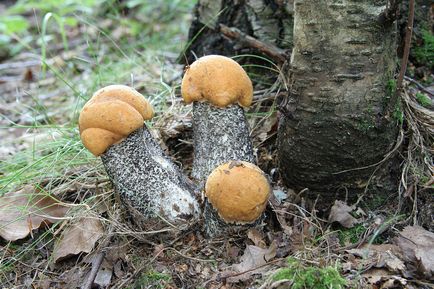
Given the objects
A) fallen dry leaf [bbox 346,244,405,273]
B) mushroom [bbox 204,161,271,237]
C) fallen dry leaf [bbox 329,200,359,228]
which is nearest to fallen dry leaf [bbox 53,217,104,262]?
mushroom [bbox 204,161,271,237]

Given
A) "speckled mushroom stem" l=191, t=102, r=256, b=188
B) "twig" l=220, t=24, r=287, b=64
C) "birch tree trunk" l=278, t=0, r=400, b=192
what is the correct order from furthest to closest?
"twig" l=220, t=24, r=287, b=64 < "speckled mushroom stem" l=191, t=102, r=256, b=188 < "birch tree trunk" l=278, t=0, r=400, b=192

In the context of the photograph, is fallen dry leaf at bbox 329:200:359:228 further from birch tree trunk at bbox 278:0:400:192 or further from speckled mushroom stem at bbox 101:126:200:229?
speckled mushroom stem at bbox 101:126:200:229

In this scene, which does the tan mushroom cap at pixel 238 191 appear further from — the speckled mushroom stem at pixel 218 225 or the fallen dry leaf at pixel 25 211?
the fallen dry leaf at pixel 25 211

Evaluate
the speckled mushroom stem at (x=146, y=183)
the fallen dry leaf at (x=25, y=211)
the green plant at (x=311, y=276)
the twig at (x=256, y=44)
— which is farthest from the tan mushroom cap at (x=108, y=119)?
the twig at (x=256, y=44)

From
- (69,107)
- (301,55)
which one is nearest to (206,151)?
(301,55)

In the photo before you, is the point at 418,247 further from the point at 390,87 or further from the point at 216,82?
the point at 216,82
